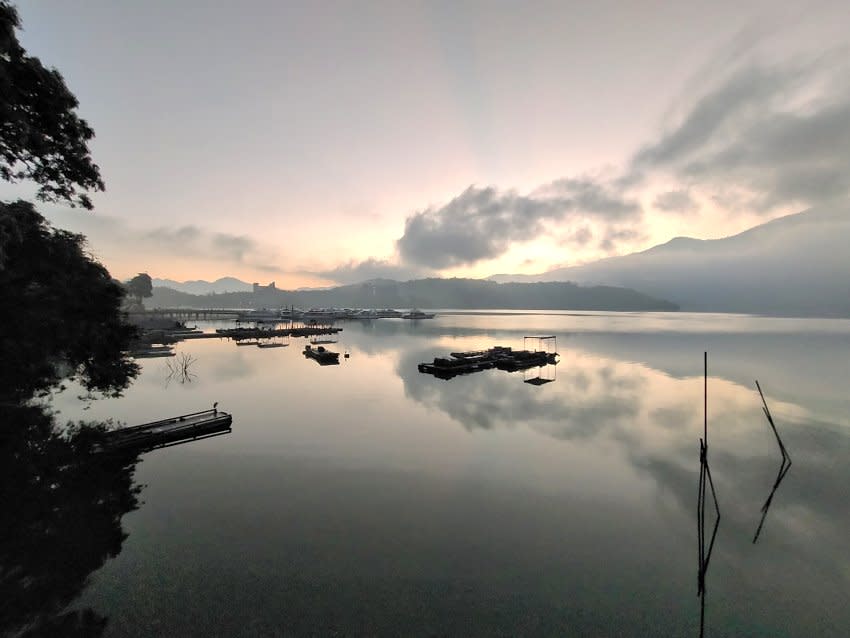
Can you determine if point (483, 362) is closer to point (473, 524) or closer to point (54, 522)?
point (473, 524)

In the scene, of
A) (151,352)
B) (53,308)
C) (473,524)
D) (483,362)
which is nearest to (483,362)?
(483,362)

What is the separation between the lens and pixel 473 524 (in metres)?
15.8

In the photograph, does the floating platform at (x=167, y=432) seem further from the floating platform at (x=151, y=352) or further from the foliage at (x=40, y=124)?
the floating platform at (x=151, y=352)

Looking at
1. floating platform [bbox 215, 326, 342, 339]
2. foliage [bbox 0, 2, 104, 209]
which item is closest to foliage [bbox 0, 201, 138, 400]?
foliage [bbox 0, 2, 104, 209]

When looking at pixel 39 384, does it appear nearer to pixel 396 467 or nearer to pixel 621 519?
pixel 396 467

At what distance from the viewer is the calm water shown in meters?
11.0

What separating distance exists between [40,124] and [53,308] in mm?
10173

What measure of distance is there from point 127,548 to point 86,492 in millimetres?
6133

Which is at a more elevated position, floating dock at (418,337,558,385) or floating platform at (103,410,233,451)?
floating platform at (103,410,233,451)

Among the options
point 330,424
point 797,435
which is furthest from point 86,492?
point 797,435

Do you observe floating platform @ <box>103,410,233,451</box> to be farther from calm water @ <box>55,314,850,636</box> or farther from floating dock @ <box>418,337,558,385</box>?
floating dock @ <box>418,337,558,385</box>

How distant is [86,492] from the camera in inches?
672

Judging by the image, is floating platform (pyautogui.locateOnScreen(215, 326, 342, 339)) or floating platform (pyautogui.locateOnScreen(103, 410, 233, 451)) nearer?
floating platform (pyautogui.locateOnScreen(103, 410, 233, 451))

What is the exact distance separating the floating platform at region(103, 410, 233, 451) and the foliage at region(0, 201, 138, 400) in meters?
4.43
